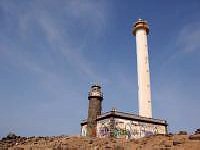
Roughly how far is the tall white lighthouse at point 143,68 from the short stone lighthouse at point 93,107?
21.9 ft

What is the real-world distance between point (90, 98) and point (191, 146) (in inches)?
898

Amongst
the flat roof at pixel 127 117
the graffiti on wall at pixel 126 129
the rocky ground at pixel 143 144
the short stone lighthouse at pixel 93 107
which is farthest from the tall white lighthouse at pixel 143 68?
the rocky ground at pixel 143 144

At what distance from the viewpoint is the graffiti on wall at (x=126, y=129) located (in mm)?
40688

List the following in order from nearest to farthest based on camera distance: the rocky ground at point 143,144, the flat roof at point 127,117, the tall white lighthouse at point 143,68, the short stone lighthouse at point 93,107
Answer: the rocky ground at point 143,144 < the flat roof at point 127,117 < the short stone lighthouse at point 93,107 < the tall white lighthouse at point 143,68

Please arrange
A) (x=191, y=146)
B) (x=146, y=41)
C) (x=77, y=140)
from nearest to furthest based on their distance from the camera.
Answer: (x=191, y=146) < (x=77, y=140) < (x=146, y=41)

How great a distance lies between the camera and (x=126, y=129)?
41594 mm

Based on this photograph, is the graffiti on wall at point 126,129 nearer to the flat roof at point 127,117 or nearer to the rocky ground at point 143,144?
the flat roof at point 127,117

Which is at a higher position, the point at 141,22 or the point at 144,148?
the point at 141,22

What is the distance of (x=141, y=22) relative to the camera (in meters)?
54.7

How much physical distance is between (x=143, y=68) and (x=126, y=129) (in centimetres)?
1330

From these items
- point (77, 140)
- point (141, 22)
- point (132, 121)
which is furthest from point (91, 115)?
point (141, 22)

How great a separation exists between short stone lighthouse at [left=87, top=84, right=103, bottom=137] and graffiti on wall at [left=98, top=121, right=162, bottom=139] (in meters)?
2.11

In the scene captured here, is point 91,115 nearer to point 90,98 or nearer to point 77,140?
point 90,98

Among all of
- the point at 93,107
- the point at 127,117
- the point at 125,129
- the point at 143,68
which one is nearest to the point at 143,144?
the point at 125,129
